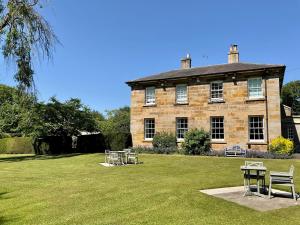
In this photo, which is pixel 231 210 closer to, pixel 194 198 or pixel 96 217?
pixel 194 198

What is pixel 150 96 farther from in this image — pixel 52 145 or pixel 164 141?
pixel 52 145

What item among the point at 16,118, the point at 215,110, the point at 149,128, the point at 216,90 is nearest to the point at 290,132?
the point at 215,110

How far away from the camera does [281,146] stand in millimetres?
20219

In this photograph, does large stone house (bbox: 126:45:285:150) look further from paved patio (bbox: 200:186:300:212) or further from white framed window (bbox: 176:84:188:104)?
paved patio (bbox: 200:186:300:212)

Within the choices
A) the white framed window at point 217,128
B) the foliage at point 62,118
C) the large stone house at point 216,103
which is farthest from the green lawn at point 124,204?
the foliage at point 62,118

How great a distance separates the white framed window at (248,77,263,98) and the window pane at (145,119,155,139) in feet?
28.8

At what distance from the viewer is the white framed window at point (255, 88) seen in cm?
2241

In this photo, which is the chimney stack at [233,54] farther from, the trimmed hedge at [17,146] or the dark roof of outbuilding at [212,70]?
the trimmed hedge at [17,146]

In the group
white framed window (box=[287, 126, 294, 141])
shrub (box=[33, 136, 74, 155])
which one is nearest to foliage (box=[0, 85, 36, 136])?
shrub (box=[33, 136, 74, 155])

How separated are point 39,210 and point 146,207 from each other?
99.6 inches

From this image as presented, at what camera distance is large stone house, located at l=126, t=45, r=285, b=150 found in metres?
21.9

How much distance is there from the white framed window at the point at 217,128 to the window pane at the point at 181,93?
309 centimetres

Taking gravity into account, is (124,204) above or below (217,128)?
below

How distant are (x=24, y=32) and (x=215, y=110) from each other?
1534 cm
